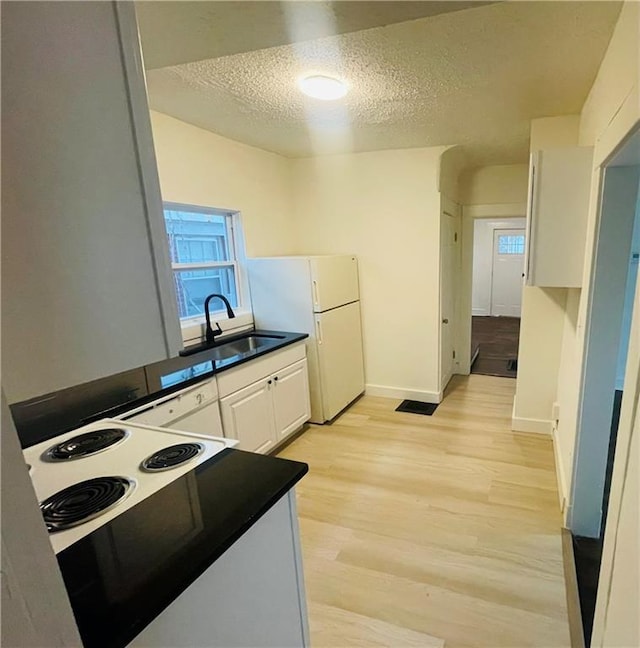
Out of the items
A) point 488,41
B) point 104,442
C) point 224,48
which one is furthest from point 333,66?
point 104,442

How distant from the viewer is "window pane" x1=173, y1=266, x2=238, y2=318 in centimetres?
308

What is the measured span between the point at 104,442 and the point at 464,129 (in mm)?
3113

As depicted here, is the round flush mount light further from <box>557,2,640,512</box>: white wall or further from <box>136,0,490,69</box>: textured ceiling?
<box>557,2,640,512</box>: white wall

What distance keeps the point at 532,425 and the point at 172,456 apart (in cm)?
307

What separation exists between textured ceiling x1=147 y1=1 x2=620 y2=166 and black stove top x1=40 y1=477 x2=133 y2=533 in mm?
1434

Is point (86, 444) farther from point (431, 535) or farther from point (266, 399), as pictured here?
→ point (431, 535)

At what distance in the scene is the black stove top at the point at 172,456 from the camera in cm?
128

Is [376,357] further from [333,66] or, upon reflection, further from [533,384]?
[333,66]

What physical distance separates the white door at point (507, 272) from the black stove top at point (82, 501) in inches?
335

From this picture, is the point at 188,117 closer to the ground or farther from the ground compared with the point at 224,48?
farther from the ground

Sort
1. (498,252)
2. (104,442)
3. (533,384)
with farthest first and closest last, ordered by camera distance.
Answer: (498,252)
(533,384)
(104,442)

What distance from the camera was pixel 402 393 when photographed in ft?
13.5

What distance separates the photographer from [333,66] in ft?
6.17

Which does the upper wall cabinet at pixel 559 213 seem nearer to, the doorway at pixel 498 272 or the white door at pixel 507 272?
the doorway at pixel 498 272
